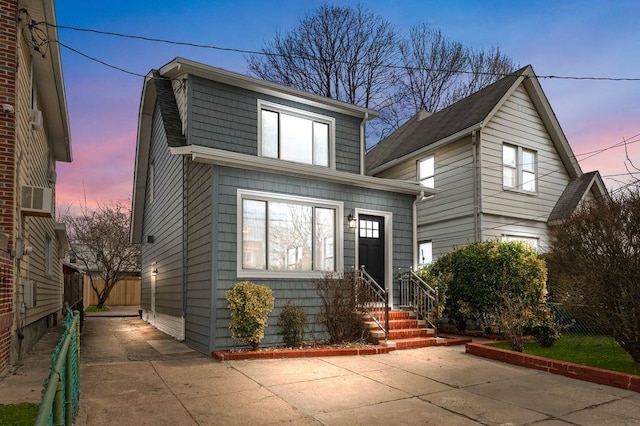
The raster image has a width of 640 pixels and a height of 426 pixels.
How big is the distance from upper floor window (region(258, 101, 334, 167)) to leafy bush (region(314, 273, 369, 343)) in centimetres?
383

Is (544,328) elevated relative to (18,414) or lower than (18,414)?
elevated

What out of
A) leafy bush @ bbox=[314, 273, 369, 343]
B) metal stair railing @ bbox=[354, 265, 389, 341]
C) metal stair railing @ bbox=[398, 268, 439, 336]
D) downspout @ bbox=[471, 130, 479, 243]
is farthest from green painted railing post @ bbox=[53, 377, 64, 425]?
downspout @ bbox=[471, 130, 479, 243]

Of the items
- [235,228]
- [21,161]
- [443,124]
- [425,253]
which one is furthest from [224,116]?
[425,253]

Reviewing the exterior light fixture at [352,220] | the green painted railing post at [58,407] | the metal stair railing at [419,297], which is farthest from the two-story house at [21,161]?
the metal stair railing at [419,297]

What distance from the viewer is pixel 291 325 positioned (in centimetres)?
905

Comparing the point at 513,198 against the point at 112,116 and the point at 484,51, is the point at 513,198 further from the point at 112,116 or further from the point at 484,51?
the point at 112,116

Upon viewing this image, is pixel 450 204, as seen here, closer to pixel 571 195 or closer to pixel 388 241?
pixel 388 241

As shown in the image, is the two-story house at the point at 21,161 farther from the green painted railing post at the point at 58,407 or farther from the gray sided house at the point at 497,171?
the gray sided house at the point at 497,171

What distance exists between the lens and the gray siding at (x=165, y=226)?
11719mm

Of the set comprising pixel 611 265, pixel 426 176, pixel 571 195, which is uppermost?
pixel 426 176

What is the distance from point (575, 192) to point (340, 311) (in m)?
10.4

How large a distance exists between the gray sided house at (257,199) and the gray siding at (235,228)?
2 cm

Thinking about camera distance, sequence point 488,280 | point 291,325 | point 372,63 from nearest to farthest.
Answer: point 291,325 < point 488,280 < point 372,63

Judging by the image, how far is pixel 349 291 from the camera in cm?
953
